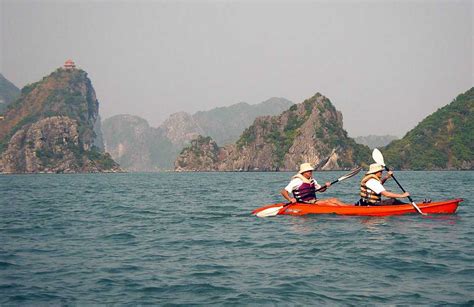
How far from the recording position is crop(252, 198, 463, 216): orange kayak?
68.0ft

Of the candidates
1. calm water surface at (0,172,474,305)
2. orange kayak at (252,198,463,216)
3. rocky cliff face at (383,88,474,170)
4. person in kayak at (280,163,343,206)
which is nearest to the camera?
calm water surface at (0,172,474,305)

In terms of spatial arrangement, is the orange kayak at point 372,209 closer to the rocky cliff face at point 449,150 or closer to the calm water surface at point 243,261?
the calm water surface at point 243,261

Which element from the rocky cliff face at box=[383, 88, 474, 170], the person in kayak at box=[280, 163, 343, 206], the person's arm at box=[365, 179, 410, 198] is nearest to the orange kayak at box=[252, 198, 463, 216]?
the person in kayak at box=[280, 163, 343, 206]

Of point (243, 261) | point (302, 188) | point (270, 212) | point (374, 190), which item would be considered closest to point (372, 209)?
point (374, 190)

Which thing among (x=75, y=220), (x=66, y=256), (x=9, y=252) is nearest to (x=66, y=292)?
(x=66, y=256)

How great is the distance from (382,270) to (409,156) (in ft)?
643

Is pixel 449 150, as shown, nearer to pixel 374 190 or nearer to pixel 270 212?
pixel 270 212

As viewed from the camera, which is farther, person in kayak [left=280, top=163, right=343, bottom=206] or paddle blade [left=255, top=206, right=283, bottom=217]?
paddle blade [left=255, top=206, right=283, bottom=217]

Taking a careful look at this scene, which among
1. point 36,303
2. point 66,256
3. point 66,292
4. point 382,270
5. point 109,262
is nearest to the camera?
point 36,303

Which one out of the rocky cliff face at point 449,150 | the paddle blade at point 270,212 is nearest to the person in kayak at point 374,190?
the paddle blade at point 270,212

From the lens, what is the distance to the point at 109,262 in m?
12.7

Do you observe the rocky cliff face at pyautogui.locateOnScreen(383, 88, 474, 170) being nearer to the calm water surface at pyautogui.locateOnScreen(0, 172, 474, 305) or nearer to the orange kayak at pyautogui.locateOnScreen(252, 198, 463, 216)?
the orange kayak at pyautogui.locateOnScreen(252, 198, 463, 216)

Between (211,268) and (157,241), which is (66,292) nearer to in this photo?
(211,268)

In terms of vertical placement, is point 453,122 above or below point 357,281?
above
